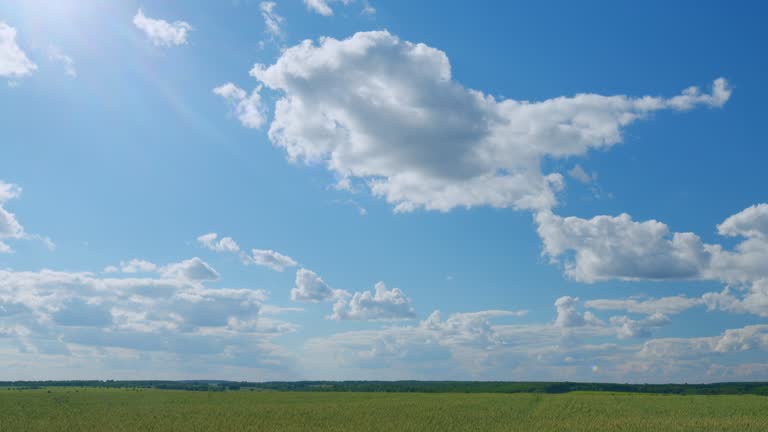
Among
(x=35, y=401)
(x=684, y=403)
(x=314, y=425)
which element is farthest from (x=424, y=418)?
(x=35, y=401)

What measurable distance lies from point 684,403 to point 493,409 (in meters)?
24.8

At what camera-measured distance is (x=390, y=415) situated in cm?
6034

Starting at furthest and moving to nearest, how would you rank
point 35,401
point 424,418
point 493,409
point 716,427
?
point 35,401 → point 493,409 → point 424,418 → point 716,427

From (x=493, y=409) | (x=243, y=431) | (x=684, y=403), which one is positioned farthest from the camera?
(x=684, y=403)

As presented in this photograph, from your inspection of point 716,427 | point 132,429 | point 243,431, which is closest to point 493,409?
point 716,427

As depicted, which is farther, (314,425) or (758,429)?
(314,425)

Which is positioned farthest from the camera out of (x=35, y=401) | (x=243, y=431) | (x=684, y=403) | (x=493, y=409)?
(x=35, y=401)

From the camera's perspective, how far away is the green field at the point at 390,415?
51.3 meters

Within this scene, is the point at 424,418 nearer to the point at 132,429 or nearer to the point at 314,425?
the point at 314,425

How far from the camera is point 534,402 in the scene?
251ft

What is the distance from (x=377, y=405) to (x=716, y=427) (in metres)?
35.2

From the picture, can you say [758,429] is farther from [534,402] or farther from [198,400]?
[198,400]

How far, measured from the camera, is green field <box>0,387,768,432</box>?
51281 mm

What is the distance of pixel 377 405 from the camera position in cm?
7119
